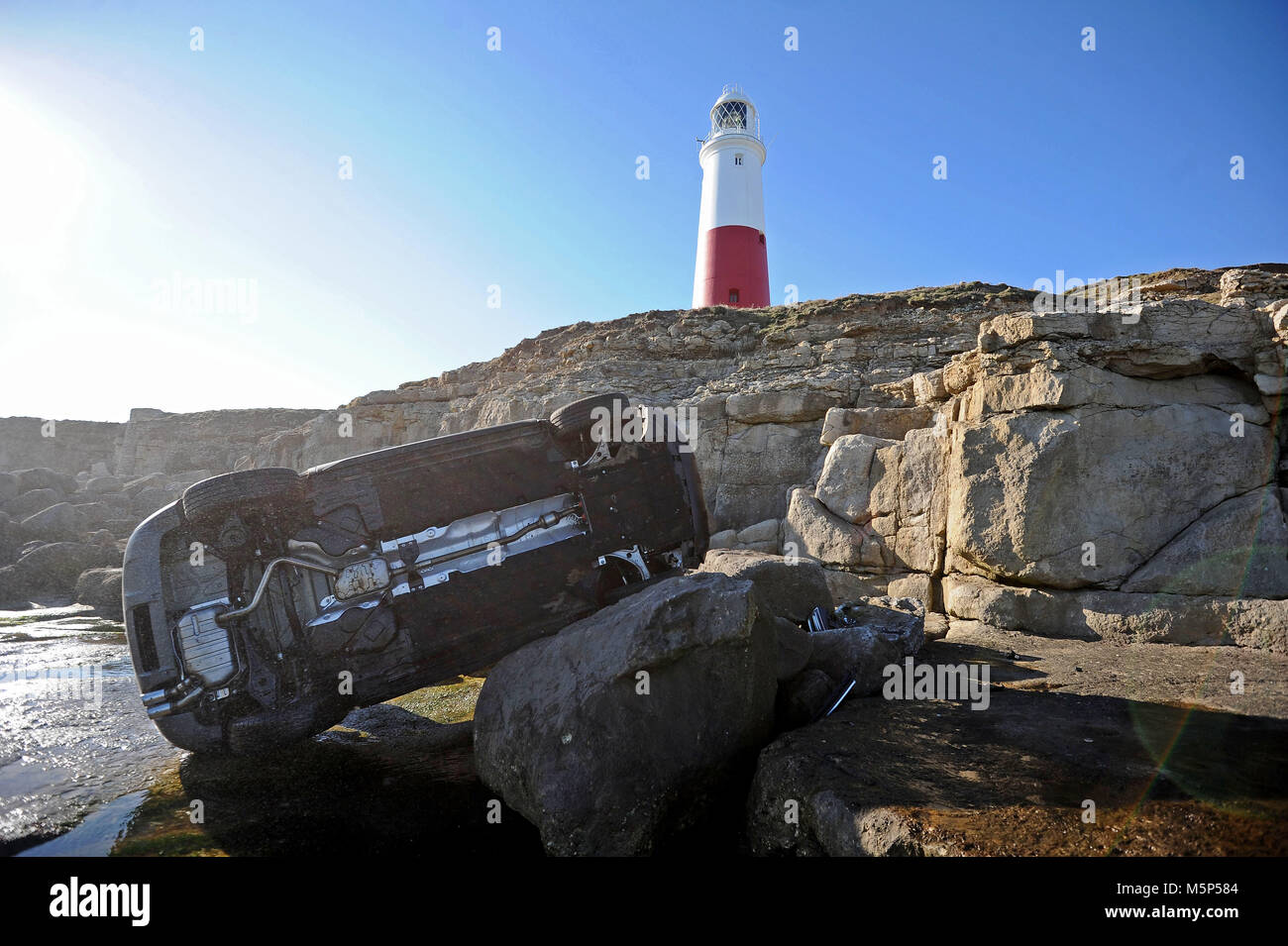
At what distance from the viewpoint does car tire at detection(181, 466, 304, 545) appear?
4344 mm

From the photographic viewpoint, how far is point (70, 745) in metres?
5.20

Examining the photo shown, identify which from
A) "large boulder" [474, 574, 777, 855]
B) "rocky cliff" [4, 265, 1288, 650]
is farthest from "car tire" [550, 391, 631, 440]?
"rocky cliff" [4, 265, 1288, 650]

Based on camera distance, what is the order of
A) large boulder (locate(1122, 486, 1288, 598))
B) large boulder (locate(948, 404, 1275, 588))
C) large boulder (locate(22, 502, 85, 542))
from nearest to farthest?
large boulder (locate(1122, 486, 1288, 598)) → large boulder (locate(948, 404, 1275, 588)) → large boulder (locate(22, 502, 85, 542))

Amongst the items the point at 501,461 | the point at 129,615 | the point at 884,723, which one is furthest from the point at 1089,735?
the point at 129,615

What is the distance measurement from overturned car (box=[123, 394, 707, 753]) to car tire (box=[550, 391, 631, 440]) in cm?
1

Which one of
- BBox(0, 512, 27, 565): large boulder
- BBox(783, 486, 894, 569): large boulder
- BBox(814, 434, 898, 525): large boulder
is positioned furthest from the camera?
BBox(0, 512, 27, 565): large boulder

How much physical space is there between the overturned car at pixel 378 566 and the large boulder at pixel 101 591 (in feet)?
32.4

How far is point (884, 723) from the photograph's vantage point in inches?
153

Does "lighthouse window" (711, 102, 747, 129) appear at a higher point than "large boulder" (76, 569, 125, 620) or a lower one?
higher

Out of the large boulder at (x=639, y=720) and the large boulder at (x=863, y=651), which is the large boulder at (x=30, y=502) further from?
the large boulder at (x=863, y=651)

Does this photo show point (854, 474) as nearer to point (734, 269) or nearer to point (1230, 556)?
point (1230, 556)

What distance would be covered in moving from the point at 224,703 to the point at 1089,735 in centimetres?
506

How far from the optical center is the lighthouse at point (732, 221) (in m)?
24.9

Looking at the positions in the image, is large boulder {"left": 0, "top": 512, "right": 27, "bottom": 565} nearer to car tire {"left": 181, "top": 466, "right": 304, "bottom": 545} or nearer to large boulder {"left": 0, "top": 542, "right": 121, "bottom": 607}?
large boulder {"left": 0, "top": 542, "right": 121, "bottom": 607}
